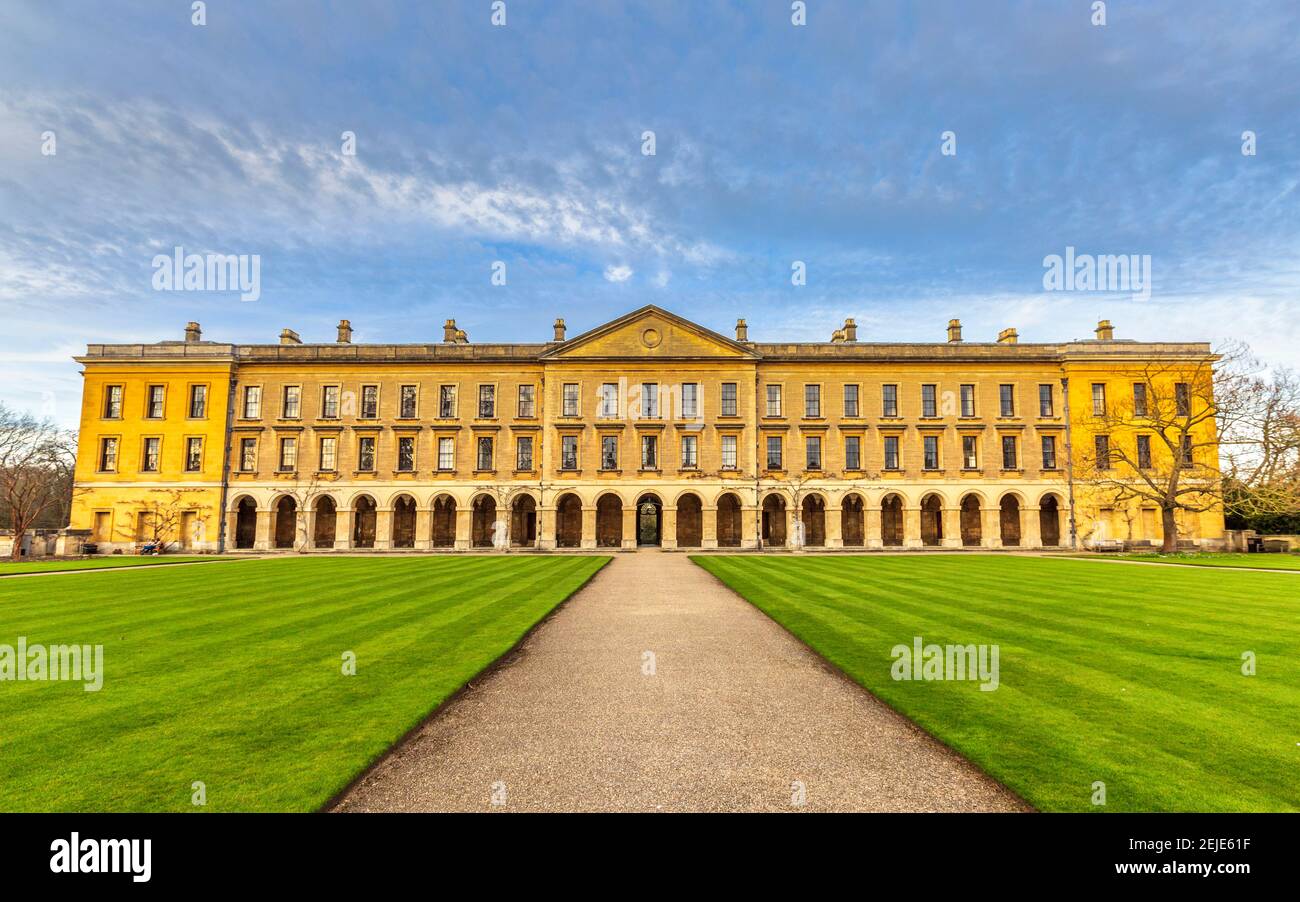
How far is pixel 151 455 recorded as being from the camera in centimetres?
3812

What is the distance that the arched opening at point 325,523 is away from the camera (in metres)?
38.5

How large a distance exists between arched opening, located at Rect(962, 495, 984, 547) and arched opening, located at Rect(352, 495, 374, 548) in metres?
38.9

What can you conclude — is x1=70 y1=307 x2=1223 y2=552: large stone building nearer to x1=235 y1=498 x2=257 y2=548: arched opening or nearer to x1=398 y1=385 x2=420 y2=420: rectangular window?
x1=398 y1=385 x2=420 y2=420: rectangular window

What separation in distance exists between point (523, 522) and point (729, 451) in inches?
565

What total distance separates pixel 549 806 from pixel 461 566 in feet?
65.8

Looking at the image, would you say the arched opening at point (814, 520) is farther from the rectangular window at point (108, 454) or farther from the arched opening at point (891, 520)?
the rectangular window at point (108, 454)

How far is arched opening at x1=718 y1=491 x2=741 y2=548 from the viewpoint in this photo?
128 feet

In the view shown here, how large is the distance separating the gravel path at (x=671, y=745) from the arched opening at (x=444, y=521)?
3209 cm

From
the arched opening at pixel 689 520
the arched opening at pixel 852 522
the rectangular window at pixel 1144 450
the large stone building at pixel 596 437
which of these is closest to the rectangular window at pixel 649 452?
the large stone building at pixel 596 437

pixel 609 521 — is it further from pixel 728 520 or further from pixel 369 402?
pixel 369 402

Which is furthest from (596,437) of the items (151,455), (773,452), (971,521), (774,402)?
(151,455)

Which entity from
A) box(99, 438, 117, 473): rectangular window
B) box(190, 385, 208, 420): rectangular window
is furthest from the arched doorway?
box(99, 438, 117, 473): rectangular window
